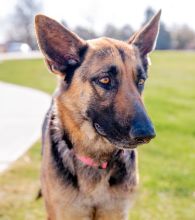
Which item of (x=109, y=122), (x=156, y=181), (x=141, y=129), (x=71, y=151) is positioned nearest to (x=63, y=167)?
(x=71, y=151)

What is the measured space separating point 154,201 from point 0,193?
1757 mm

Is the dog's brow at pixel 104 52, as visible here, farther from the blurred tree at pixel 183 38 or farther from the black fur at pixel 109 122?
the blurred tree at pixel 183 38

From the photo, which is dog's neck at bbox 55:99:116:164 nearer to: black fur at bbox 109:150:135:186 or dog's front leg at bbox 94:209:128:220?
black fur at bbox 109:150:135:186

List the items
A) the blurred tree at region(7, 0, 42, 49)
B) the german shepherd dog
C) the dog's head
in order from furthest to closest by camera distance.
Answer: the blurred tree at region(7, 0, 42, 49) < the german shepherd dog < the dog's head

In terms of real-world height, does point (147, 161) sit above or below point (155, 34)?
below

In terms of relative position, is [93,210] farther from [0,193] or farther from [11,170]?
[11,170]

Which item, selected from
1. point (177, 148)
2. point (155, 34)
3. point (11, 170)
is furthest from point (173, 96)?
point (155, 34)

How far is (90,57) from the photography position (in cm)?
345

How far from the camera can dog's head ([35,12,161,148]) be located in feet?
10.1

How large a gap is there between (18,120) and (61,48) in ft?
20.1

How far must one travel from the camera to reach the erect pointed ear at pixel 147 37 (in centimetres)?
374

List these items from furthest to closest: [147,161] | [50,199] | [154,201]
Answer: [147,161]
[154,201]
[50,199]

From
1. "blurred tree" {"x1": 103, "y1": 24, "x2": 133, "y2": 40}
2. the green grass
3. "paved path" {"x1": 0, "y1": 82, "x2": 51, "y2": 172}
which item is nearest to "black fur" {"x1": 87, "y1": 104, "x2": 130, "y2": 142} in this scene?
the green grass

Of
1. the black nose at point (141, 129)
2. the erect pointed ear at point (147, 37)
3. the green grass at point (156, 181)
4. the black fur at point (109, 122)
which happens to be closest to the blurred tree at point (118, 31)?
the green grass at point (156, 181)
